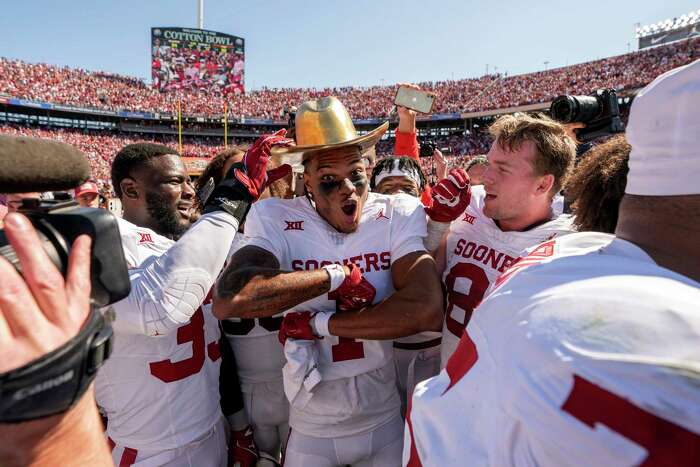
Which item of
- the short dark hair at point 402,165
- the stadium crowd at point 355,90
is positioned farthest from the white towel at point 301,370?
the stadium crowd at point 355,90

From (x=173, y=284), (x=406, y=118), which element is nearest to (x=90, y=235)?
(x=173, y=284)

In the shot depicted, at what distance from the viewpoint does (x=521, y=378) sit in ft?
2.21

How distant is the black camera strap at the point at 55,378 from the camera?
0.58m

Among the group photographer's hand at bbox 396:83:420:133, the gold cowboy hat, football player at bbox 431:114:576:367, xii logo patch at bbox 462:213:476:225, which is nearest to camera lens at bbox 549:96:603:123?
football player at bbox 431:114:576:367

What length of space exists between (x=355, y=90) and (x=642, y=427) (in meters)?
47.4

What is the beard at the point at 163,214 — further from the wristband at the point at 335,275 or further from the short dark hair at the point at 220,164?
the wristband at the point at 335,275

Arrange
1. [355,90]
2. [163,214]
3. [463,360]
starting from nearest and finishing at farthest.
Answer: [463,360], [163,214], [355,90]

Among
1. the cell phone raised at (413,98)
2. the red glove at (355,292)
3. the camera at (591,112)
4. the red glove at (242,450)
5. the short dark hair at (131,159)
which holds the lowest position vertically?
the red glove at (242,450)

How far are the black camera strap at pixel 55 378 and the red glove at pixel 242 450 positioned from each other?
6.56 feet

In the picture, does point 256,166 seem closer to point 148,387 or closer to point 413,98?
point 148,387

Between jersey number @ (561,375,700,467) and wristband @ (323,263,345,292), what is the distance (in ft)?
4.12

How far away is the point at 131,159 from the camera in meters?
2.37

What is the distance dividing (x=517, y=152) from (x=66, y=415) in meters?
2.15

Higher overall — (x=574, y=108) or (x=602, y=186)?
(x=574, y=108)
